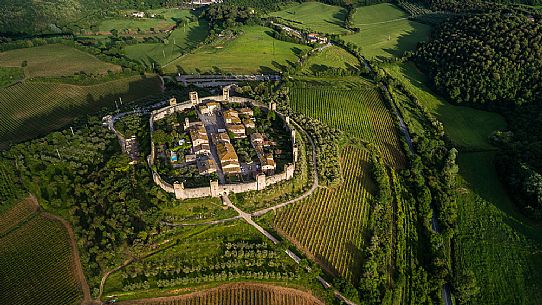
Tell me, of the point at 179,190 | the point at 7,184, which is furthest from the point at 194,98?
the point at 7,184

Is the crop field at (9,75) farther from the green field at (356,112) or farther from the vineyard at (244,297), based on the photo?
the vineyard at (244,297)

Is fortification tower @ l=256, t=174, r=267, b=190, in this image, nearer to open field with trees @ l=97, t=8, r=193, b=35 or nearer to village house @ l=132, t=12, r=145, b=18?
open field with trees @ l=97, t=8, r=193, b=35

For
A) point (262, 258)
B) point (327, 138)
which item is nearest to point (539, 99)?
point (327, 138)

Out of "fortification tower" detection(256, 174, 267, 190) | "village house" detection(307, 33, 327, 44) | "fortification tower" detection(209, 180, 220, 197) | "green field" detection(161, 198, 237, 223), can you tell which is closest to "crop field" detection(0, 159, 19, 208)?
"green field" detection(161, 198, 237, 223)

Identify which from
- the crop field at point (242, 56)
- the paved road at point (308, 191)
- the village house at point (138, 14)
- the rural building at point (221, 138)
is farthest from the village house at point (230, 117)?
the village house at point (138, 14)

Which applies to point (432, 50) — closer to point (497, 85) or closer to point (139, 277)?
point (497, 85)
